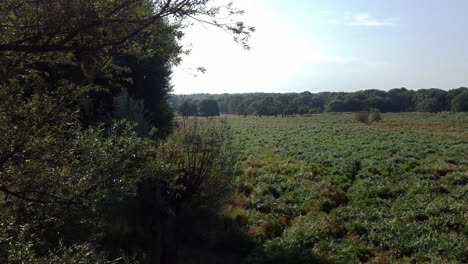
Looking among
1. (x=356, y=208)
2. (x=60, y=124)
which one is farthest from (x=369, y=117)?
(x=60, y=124)

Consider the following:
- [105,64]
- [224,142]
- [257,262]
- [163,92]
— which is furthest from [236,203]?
[105,64]

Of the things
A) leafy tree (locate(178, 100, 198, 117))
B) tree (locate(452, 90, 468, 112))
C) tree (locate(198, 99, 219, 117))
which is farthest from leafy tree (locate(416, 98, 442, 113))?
leafy tree (locate(178, 100, 198, 117))

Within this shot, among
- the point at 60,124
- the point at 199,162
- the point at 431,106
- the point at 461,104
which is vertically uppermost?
the point at 461,104

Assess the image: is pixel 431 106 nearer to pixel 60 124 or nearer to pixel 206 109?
pixel 206 109

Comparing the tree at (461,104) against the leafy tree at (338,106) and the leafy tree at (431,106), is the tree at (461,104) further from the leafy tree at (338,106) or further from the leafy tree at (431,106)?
the leafy tree at (338,106)

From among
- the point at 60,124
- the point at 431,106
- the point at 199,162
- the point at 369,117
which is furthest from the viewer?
the point at 431,106

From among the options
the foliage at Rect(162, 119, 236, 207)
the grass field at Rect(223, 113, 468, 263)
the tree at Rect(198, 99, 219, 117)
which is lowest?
the grass field at Rect(223, 113, 468, 263)

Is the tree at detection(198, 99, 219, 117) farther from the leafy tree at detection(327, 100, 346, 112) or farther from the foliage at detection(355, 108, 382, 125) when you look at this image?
the leafy tree at detection(327, 100, 346, 112)

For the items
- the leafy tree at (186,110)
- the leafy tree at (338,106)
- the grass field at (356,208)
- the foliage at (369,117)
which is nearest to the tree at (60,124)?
the grass field at (356,208)

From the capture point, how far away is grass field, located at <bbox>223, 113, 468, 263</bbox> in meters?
9.37

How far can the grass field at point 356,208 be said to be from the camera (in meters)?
9.37

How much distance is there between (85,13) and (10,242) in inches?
90.1

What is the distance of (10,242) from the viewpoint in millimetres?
3090

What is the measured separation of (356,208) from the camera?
40.8ft
